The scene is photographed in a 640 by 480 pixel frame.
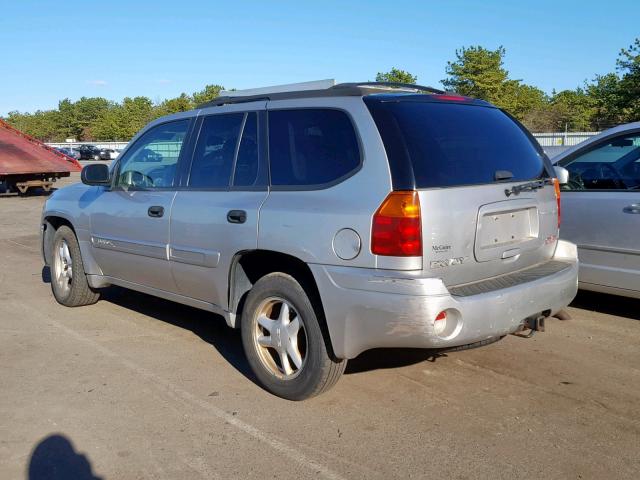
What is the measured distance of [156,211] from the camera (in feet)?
16.5

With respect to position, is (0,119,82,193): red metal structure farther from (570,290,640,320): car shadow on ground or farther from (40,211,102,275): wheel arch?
(570,290,640,320): car shadow on ground

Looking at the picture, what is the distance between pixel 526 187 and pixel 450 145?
637mm

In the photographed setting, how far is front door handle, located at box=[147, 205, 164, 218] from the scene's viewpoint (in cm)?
499

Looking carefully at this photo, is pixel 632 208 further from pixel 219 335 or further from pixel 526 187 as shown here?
pixel 219 335

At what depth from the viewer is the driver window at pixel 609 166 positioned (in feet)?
18.8

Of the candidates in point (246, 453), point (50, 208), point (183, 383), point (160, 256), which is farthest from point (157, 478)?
point (50, 208)

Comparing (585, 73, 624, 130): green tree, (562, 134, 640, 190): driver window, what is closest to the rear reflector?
(562, 134, 640, 190): driver window

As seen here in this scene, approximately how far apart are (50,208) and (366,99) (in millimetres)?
4021

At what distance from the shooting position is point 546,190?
441 cm

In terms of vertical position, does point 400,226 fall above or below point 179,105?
below

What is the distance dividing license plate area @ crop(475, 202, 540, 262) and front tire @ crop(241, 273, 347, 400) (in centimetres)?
108

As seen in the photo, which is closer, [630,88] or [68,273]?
[68,273]

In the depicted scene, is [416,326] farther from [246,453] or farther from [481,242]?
[246,453]

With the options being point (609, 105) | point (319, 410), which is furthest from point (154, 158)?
point (609, 105)
